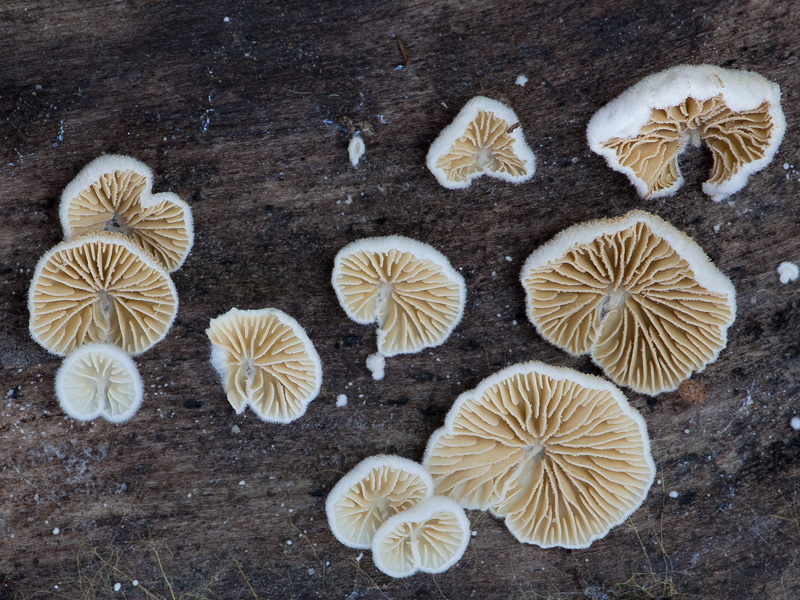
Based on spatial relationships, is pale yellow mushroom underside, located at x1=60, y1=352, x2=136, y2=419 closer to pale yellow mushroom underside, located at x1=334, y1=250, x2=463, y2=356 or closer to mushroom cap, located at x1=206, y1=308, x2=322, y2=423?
mushroom cap, located at x1=206, y1=308, x2=322, y2=423

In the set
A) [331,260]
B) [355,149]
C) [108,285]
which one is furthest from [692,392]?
[108,285]

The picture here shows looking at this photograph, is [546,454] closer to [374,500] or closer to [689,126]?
[374,500]

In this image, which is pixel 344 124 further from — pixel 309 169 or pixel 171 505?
pixel 171 505

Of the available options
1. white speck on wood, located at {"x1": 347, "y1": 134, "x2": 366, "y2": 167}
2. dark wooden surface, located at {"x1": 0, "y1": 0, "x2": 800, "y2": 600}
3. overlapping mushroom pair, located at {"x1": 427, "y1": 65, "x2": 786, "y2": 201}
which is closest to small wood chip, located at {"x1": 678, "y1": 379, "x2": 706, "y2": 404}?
dark wooden surface, located at {"x1": 0, "y1": 0, "x2": 800, "y2": 600}

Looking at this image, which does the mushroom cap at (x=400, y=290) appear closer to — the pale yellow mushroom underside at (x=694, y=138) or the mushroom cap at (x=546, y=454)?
the mushroom cap at (x=546, y=454)

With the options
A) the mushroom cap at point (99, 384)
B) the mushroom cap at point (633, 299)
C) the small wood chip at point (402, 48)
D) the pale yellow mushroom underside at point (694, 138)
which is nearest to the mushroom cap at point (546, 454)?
the mushroom cap at point (633, 299)

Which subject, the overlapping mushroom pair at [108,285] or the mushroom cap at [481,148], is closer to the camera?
the overlapping mushroom pair at [108,285]

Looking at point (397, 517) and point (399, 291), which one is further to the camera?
point (399, 291)
